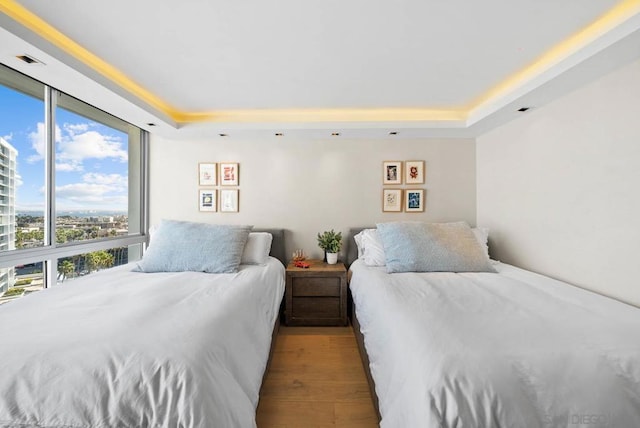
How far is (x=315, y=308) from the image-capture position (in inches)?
101

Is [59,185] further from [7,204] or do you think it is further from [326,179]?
[326,179]

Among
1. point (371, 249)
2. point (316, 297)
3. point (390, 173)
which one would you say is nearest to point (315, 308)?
Answer: point (316, 297)

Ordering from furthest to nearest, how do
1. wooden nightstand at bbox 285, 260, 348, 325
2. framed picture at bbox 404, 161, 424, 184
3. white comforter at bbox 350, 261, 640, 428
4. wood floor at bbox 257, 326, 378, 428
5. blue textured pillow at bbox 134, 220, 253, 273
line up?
Answer: 1. framed picture at bbox 404, 161, 424, 184
2. wooden nightstand at bbox 285, 260, 348, 325
3. blue textured pillow at bbox 134, 220, 253, 273
4. wood floor at bbox 257, 326, 378, 428
5. white comforter at bbox 350, 261, 640, 428

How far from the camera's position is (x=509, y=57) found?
1744mm

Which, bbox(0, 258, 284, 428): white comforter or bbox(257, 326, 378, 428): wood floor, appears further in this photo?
bbox(257, 326, 378, 428): wood floor

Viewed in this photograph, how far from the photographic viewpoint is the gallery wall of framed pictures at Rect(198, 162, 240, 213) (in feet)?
9.85

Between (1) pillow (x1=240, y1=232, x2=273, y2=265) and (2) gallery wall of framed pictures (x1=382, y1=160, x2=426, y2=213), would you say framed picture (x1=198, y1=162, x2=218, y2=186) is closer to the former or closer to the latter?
(1) pillow (x1=240, y1=232, x2=273, y2=265)

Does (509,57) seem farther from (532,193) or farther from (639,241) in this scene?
(639,241)

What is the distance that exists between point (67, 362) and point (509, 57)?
9.19ft

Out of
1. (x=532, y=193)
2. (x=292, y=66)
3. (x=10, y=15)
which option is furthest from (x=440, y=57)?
(x=10, y=15)

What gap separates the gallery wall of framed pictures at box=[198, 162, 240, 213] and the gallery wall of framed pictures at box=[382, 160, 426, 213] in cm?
174

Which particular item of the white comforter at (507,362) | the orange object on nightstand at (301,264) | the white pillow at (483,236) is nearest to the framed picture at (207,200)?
the orange object on nightstand at (301,264)

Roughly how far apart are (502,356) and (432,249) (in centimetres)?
131

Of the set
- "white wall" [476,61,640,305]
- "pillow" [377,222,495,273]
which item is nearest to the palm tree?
"pillow" [377,222,495,273]
